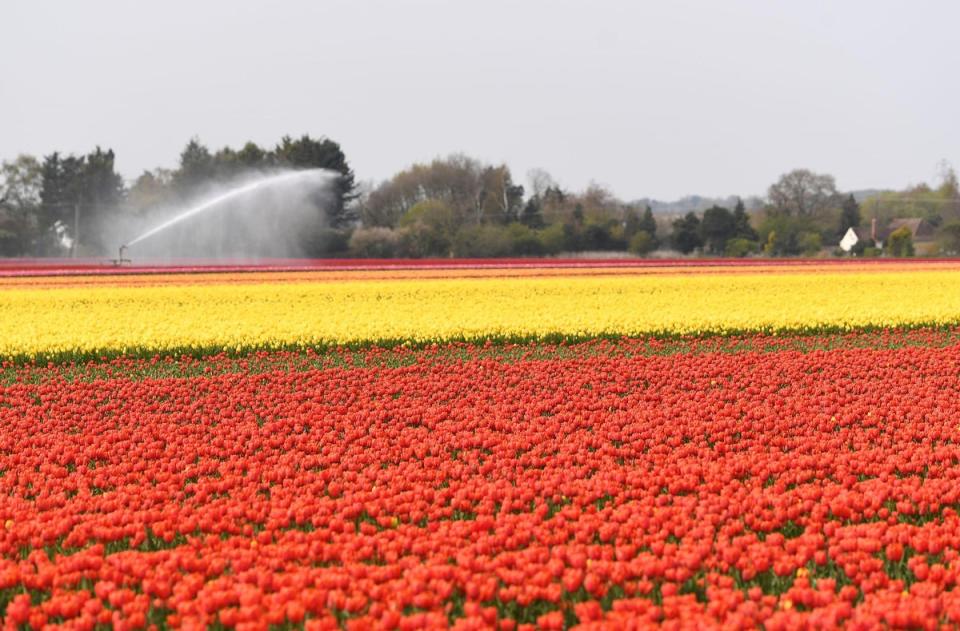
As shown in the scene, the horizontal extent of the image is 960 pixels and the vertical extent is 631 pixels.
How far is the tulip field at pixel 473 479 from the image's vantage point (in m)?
4.90

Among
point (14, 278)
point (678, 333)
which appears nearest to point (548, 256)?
point (14, 278)

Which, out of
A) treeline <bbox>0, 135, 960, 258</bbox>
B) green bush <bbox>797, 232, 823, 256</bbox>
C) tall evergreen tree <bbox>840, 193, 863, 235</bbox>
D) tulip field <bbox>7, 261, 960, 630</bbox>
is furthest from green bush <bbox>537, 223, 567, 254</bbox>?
tulip field <bbox>7, 261, 960, 630</bbox>

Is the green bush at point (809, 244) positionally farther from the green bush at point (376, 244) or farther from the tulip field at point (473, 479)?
the tulip field at point (473, 479)

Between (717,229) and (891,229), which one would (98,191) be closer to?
(717,229)

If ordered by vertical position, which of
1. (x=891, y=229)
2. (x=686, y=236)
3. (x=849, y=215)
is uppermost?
(x=849, y=215)

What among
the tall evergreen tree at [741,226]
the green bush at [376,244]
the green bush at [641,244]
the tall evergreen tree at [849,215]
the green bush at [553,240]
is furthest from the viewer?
the tall evergreen tree at [849,215]

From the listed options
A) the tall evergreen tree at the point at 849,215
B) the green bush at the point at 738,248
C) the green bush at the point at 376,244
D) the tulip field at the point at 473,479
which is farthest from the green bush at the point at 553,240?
the tulip field at the point at 473,479

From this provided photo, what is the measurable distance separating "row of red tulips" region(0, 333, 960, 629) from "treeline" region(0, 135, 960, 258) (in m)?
55.5

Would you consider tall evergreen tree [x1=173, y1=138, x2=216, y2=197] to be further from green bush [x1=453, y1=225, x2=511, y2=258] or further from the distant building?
the distant building

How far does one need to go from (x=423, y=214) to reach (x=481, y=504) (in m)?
69.0

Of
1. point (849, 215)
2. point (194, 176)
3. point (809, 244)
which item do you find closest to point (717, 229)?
point (809, 244)

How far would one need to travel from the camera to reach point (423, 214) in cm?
7488

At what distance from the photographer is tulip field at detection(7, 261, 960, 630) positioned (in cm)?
490

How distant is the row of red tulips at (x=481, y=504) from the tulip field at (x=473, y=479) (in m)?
0.03
